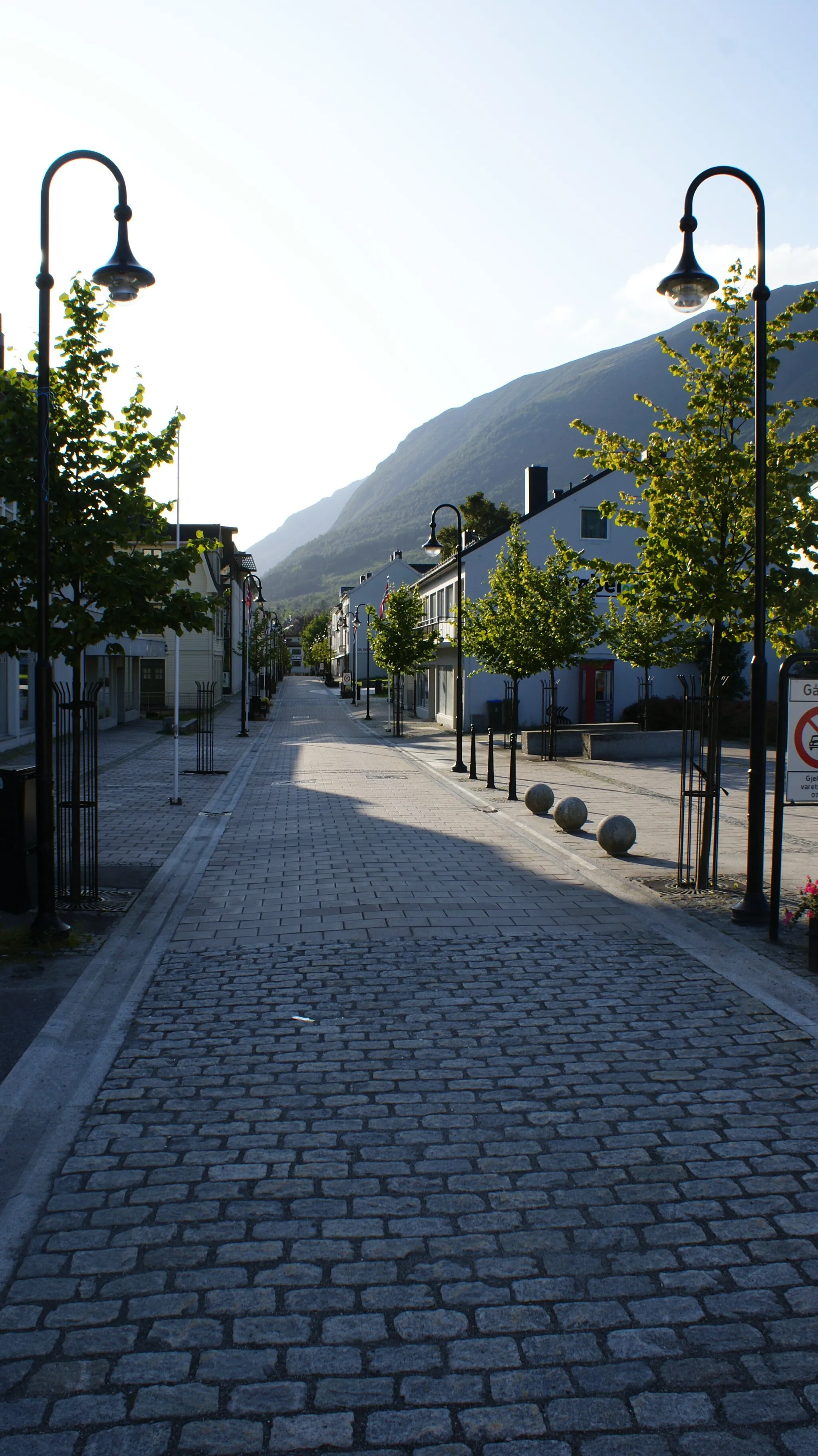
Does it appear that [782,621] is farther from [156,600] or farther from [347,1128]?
[347,1128]

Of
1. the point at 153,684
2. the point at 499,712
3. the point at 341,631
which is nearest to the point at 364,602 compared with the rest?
the point at 341,631

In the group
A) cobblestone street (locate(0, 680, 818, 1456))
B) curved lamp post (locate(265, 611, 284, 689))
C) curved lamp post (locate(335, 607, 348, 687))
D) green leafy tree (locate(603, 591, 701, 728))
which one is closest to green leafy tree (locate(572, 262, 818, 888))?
cobblestone street (locate(0, 680, 818, 1456))

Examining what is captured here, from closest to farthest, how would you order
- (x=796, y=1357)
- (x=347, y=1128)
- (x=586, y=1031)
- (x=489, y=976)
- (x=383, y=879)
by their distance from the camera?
(x=796, y=1357) < (x=347, y=1128) < (x=586, y=1031) < (x=489, y=976) < (x=383, y=879)

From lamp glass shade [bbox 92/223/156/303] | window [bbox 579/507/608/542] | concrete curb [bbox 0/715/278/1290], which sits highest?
window [bbox 579/507/608/542]

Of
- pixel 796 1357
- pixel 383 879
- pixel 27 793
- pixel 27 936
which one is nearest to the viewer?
pixel 796 1357

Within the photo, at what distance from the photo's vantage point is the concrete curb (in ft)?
14.5

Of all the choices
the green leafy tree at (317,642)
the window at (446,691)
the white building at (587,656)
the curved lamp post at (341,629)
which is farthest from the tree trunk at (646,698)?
the green leafy tree at (317,642)

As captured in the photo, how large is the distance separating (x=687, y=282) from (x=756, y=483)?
1.78 meters

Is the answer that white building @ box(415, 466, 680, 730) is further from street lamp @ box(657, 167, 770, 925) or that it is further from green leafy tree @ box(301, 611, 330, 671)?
green leafy tree @ box(301, 611, 330, 671)

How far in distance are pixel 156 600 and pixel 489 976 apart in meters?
4.84

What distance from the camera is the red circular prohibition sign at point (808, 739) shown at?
8438 millimetres

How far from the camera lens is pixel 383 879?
11016 millimetres

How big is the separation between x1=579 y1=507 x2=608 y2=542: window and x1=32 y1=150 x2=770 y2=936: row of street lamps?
2940 centimetres

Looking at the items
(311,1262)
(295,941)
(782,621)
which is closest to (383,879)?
(295,941)
